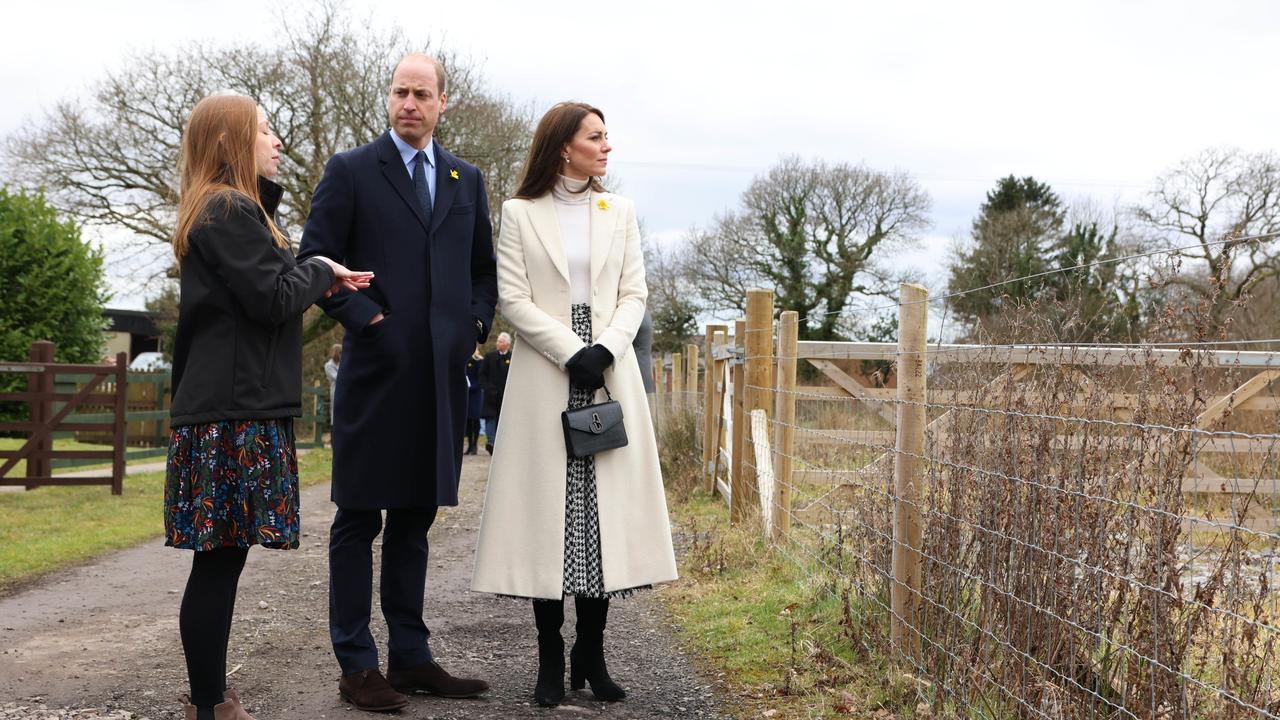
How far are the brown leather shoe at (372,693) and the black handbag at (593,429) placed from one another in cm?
98

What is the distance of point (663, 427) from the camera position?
44.1 feet

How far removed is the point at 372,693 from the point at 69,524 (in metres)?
6.95

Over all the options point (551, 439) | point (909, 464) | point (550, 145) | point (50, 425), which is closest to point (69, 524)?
point (50, 425)

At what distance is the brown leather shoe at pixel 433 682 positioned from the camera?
4219 millimetres

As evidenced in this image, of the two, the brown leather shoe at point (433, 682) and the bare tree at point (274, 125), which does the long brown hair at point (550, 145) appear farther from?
the bare tree at point (274, 125)

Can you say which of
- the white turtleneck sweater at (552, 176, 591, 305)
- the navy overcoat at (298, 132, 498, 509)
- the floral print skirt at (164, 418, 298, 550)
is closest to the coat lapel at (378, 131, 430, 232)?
the navy overcoat at (298, 132, 498, 509)

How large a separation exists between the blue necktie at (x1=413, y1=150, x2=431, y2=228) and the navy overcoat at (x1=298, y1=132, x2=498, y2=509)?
27mm

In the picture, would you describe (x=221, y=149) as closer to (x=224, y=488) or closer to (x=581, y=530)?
(x=224, y=488)

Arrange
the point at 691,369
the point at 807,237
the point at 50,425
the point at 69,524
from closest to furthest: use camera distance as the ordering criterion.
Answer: the point at 69,524 < the point at 50,425 < the point at 691,369 < the point at 807,237

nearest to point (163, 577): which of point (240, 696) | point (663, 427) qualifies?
point (240, 696)

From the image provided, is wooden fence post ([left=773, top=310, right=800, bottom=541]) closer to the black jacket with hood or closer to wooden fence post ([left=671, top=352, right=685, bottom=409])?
the black jacket with hood

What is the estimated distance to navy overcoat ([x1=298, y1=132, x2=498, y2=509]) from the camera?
409 cm

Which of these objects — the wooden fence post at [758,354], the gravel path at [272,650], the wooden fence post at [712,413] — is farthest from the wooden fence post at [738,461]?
the wooden fence post at [712,413]

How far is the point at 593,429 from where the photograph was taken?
159 inches
